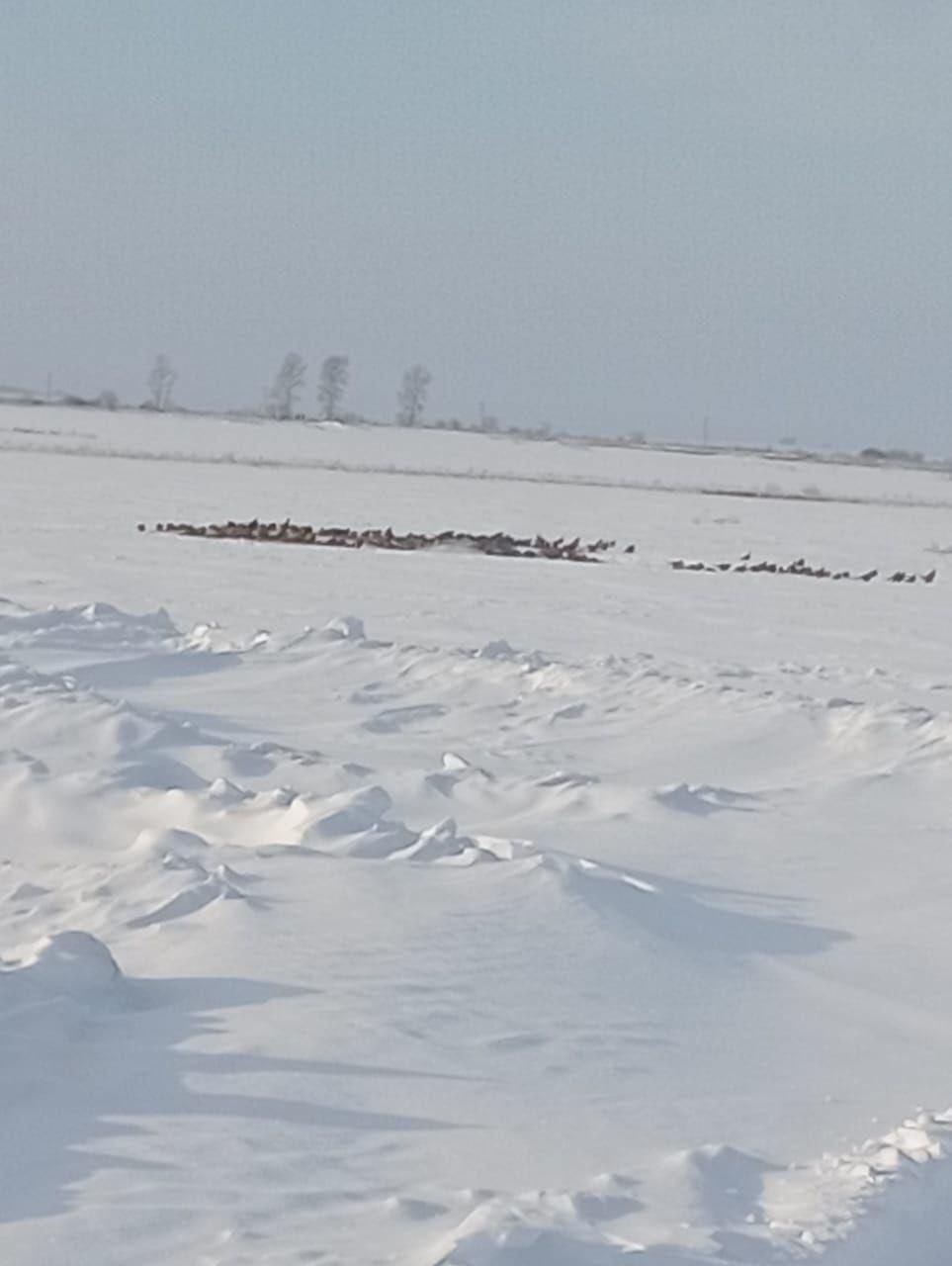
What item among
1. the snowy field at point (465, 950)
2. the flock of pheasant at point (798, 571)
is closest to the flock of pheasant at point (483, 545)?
the flock of pheasant at point (798, 571)

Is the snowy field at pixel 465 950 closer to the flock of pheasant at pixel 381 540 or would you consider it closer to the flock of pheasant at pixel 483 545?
the flock of pheasant at pixel 483 545

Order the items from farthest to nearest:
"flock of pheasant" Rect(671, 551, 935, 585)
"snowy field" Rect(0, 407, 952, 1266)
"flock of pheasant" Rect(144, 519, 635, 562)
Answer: "flock of pheasant" Rect(144, 519, 635, 562) < "flock of pheasant" Rect(671, 551, 935, 585) < "snowy field" Rect(0, 407, 952, 1266)

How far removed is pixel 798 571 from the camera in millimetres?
23672

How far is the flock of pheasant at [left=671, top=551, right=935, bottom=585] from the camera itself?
74.1ft

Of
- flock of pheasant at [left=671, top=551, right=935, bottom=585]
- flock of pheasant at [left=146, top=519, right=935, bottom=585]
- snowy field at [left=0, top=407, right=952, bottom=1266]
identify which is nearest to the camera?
snowy field at [left=0, top=407, right=952, bottom=1266]

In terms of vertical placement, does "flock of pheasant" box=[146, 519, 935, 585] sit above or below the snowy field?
above

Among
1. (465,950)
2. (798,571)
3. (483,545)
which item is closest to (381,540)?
(483,545)

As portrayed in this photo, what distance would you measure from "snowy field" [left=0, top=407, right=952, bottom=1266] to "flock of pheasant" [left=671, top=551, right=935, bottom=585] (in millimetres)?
8459

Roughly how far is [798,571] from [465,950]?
731 inches

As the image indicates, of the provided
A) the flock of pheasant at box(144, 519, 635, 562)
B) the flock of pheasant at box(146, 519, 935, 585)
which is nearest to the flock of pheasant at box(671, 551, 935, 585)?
the flock of pheasant at box(146, 519, 935, 585)

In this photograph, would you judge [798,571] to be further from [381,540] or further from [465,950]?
[465,950]

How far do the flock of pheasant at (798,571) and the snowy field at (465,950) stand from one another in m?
8.46

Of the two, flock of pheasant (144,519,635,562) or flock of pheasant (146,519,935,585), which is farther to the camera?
flock of pheasant (144,519,635,562)

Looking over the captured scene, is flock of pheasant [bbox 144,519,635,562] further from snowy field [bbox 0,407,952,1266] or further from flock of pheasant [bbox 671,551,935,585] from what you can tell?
snowy field [bbox 0,407,952,1266]
